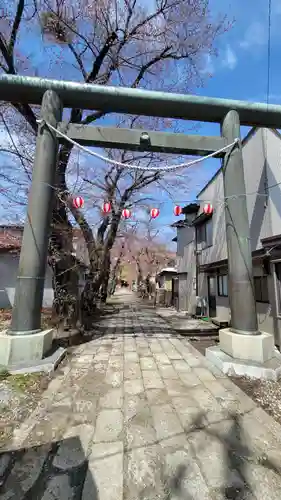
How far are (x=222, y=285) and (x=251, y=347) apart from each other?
26.1 ft

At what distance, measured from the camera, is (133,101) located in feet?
16.8

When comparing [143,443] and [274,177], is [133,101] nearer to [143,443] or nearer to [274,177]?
[274,177]

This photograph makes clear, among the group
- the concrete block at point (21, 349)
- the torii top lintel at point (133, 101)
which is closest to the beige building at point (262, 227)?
the torii top lintel at point (133, 101)

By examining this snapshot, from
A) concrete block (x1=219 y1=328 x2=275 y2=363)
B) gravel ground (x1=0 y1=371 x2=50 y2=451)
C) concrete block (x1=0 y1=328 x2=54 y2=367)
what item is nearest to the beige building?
concrete block (x1=219 y1=328 x2=275 y2=363)

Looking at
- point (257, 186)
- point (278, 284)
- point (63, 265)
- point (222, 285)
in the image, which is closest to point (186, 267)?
point (222, 285)

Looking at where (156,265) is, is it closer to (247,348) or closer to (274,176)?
(274,176)

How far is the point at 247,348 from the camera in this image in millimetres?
4195

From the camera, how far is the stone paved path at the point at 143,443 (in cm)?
185

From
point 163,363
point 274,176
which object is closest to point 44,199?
point 163,363

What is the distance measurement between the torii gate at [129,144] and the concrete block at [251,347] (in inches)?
1.5

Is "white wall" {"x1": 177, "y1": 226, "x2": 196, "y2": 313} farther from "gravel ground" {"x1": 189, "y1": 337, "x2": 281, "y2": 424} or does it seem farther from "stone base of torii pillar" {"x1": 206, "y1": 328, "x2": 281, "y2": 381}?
"gravel ground" {"x1": 189, "y1": 337, "x2": 281, "y2": 424}

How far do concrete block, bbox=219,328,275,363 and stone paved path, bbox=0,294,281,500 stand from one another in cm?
65

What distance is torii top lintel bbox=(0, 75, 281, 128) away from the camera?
16.0ft

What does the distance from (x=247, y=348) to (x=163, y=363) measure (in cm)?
154
